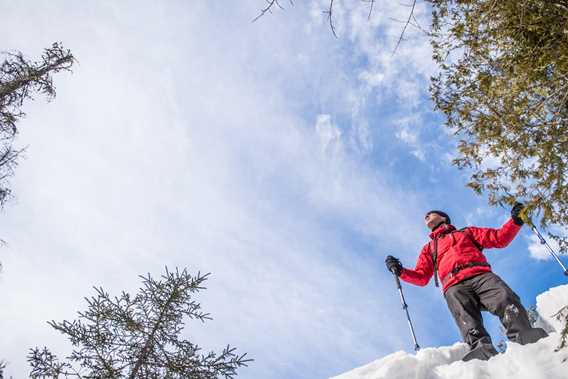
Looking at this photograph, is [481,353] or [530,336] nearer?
[530,336]

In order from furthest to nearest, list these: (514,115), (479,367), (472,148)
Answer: (472,148)
(514,115)
(479,367)

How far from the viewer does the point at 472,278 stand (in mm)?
5258

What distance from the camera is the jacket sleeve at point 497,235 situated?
5457 mm

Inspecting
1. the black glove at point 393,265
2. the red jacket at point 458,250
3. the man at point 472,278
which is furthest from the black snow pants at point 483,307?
the black glove at point 393,265

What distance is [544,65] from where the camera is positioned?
3.62 metres

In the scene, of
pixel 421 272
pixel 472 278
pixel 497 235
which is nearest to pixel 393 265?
pixel 421 272

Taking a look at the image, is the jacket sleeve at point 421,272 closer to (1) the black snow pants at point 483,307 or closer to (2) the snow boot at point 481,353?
(1) the black snow pants at point 483,307

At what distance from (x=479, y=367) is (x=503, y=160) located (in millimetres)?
2541

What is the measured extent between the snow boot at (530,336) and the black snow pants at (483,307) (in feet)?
0.31

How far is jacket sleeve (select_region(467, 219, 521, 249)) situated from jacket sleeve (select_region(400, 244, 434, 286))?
0.97 meters

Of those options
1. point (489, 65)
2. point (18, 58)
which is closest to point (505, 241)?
point (489, 65)

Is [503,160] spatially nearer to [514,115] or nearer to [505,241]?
[514,115]

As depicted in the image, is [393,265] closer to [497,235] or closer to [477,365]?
[497,235]

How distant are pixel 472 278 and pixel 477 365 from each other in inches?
85.3
